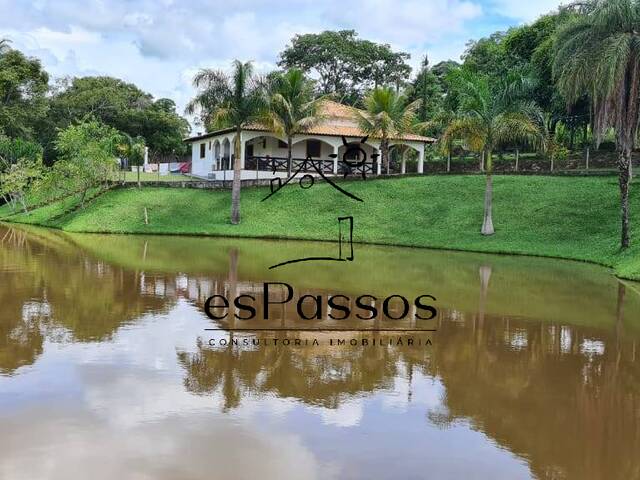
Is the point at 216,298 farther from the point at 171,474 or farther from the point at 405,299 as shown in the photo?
the point at 171,474

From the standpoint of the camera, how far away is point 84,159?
1379 inches

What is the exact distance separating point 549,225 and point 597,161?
13914mm

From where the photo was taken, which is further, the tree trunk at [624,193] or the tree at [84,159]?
the tree at [84,159]

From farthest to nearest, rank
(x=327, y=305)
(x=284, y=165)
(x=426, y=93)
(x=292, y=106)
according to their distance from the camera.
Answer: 1. (x=426, y=93)
2. (x=284, y=165)
3. (x=292, y=106)
4. (x=327, y=305)

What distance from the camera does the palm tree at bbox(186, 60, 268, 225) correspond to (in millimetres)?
30062

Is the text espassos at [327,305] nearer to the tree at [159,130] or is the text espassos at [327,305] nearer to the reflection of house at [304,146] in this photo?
the reflection of house at [304,146]

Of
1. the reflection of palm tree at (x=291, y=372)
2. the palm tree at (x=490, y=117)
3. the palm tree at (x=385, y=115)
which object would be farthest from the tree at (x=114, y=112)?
the reflection of palm tree at (x=291, y=372)

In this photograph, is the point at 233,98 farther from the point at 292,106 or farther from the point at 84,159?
the point at 84,159

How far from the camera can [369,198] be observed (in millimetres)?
31891

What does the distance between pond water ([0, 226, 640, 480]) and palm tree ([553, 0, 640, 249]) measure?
8.59 meters

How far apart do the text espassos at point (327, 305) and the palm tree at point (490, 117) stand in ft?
44.0

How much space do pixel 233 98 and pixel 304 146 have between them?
1168 cm

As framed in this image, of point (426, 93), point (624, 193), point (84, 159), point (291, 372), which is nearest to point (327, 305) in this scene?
point (291, 372)

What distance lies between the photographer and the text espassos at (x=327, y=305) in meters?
11.6
